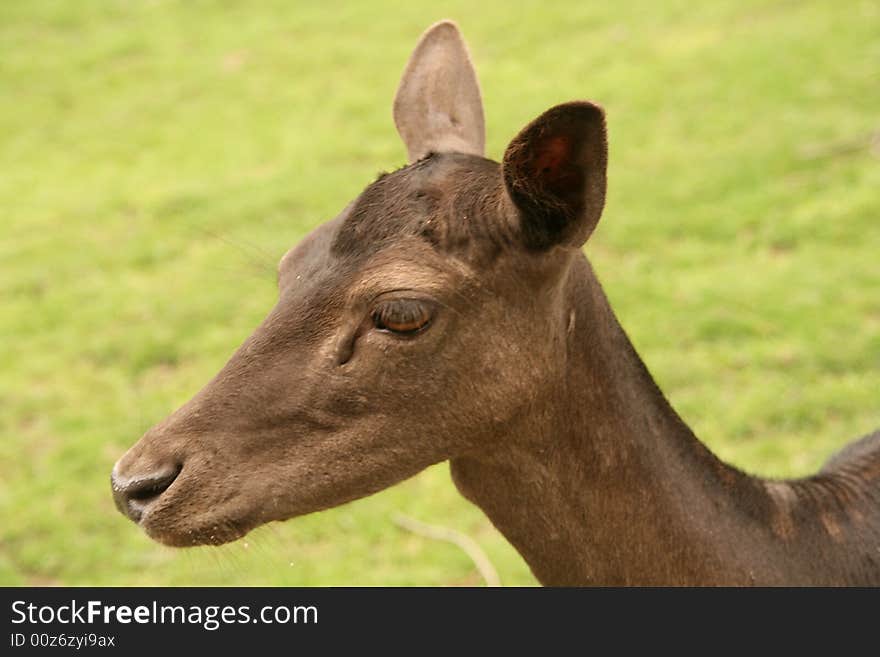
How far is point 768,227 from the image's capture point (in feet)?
30.4

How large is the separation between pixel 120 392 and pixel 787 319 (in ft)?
14.7

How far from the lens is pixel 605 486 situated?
3609 millimetres

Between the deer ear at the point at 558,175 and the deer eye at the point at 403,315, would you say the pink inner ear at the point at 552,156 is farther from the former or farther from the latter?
the deer eye at the point at 403,315

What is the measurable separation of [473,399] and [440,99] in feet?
4.44

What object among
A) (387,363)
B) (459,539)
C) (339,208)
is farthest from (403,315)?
(339,208)

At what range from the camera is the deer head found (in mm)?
3334

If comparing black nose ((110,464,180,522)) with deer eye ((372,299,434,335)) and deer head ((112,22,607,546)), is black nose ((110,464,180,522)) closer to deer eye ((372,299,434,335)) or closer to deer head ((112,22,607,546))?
deer head ((112,22,607,546))

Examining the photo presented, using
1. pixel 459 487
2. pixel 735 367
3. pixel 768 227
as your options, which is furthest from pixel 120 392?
pixel 459 487

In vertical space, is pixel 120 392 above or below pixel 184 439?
below

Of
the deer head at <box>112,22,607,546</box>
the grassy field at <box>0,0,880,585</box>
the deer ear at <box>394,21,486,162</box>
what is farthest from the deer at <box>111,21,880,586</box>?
the grassy field at <box>0,0,880,585</box>

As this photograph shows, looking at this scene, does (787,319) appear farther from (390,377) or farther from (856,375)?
(390,377)

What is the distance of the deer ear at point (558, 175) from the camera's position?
3.23m

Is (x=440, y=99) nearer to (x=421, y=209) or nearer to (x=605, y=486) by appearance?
(x=421, y=209)

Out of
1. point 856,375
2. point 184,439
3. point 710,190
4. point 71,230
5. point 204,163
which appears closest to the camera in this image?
point 184,439
